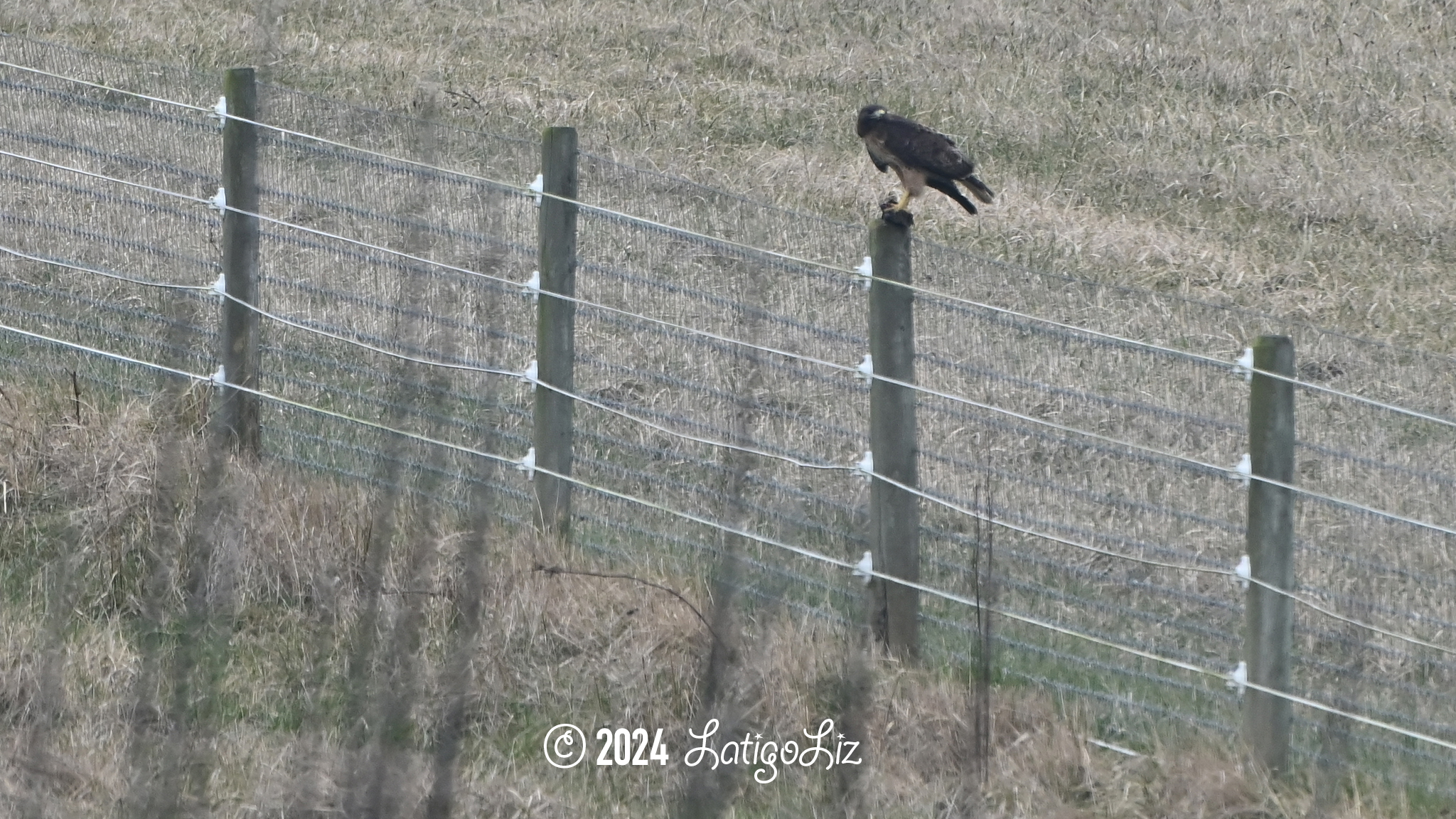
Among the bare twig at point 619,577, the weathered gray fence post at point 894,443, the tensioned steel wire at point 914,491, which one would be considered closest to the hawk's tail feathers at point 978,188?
the weathered gray fence post at point 894,443

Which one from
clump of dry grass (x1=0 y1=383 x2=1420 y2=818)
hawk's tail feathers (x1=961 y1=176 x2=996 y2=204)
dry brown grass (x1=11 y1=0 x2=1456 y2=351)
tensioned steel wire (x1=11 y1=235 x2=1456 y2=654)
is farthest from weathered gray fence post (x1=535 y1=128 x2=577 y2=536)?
dry brown grass (x1=11 y1=0 x2=1456 y2=351)

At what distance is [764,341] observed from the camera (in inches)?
263

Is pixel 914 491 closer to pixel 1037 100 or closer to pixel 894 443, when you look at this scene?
pixel 894 443

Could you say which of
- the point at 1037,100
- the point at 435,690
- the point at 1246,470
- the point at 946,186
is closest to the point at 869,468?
the point at 1246,470

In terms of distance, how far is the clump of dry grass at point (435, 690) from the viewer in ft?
14.0

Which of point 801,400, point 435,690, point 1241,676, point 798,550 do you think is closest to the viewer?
point 1241,676

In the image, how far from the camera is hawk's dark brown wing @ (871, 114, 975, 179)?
18.2ft

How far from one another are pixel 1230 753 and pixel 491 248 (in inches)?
144

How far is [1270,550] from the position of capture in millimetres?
4324

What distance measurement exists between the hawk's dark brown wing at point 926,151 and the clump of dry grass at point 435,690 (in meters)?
1.59

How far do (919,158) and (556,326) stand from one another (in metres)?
1.30

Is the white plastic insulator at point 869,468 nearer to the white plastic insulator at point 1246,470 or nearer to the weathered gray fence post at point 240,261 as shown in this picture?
the white plastic insulator at point 1246,470

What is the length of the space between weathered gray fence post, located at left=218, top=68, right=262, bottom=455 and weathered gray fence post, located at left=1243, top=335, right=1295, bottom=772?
3422mm

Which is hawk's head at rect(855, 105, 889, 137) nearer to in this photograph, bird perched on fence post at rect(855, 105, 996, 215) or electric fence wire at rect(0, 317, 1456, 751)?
bird perched on fence post at rect(855, 105, 996, 215)
